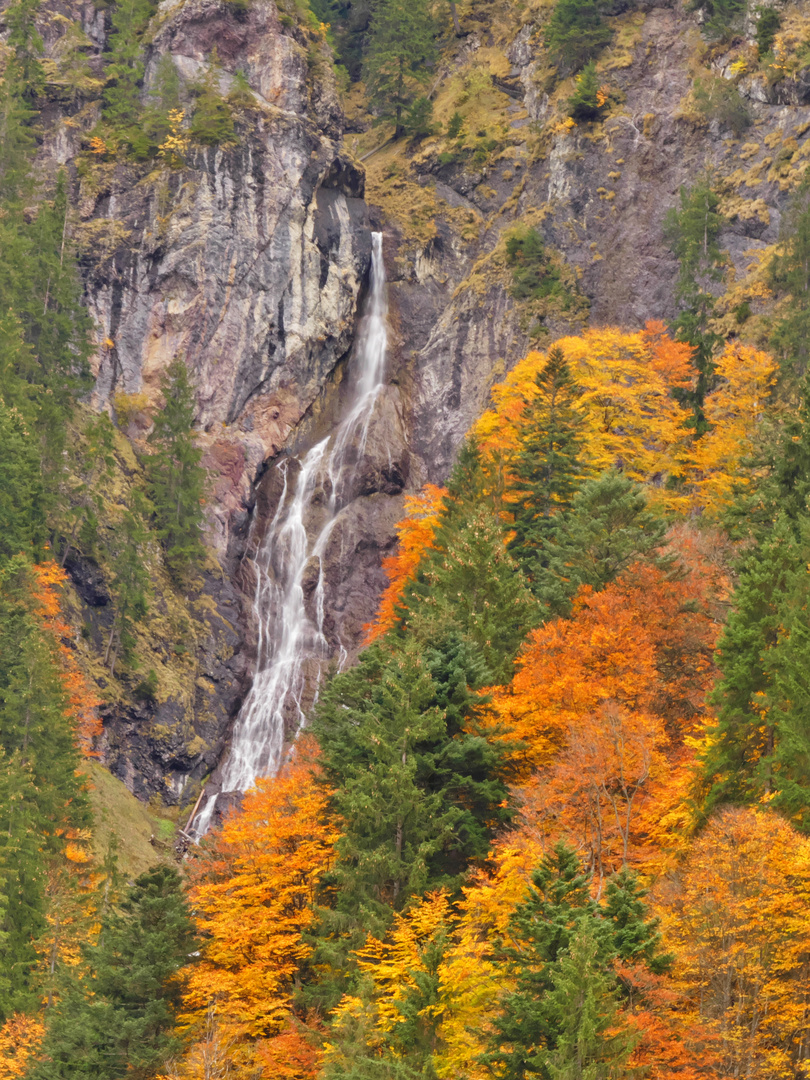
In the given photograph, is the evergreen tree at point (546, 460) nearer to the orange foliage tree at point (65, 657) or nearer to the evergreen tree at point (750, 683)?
the evergreen tree at point (750, 683)

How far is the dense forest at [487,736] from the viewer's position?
1733 centimetres

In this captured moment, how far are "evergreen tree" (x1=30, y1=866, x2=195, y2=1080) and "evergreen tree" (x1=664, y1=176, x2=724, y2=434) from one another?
40.5 meters

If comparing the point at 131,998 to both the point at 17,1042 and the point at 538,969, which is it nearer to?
the point at 17,1042

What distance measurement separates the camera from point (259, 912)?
26109 mm

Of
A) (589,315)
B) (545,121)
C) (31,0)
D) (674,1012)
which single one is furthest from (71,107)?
(674,1012)

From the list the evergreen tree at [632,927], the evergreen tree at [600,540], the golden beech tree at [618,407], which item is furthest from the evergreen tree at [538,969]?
the golden beech tree at [618,407]

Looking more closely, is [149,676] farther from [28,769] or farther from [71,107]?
[71,107]

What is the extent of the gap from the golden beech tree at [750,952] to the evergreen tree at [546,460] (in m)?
21.5

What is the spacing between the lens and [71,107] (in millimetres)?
76750

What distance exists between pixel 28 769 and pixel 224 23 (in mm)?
56617

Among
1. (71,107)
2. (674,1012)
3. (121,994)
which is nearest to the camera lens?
(674,1012)

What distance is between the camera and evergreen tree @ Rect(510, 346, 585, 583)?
40.1m

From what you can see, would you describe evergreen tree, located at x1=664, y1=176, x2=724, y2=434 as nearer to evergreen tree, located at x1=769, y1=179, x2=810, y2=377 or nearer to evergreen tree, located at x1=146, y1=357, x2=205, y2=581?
evergreen tree, located at x1=769, y1=179, x2=810, y2=377

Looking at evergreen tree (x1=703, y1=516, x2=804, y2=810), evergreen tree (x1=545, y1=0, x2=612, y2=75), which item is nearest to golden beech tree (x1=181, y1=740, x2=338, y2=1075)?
evergreen tree (x1=703, y1=516, x2=804, y2=810)
